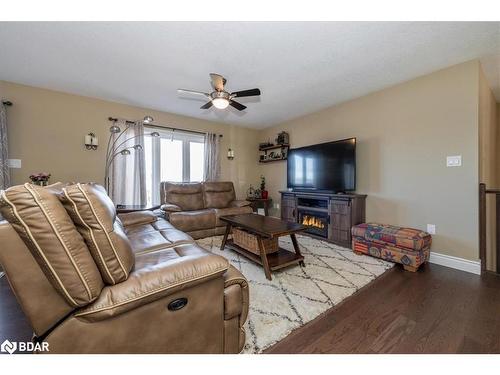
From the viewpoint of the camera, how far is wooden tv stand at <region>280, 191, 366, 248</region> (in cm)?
318

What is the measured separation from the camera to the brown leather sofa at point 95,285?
782mm

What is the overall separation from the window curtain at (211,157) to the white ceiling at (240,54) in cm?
153

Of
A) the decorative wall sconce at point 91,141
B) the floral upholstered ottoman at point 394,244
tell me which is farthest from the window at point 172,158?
the floral upholstered ottoman at point 394,244

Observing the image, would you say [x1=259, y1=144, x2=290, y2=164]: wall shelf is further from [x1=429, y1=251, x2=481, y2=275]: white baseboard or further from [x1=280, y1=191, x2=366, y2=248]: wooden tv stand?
[x1=429, y1=251, x2=481, y2=275]: white baseboard

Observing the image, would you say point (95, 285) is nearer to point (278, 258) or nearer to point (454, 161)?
point (278, 258)

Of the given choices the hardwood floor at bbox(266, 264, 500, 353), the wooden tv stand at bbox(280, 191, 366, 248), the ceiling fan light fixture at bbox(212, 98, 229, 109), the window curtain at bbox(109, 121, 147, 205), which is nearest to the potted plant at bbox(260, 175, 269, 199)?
the wooden tv stand at bbox(280, 191, 366, 248)

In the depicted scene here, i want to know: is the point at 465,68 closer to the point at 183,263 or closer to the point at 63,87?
the point at 183,263

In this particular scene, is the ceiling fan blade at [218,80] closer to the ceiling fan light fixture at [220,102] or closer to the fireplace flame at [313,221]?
the ceiling fan light fixture at [220,102]

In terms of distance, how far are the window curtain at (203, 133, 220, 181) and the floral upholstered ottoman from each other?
3.07m

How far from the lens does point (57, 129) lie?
10.8 feet
